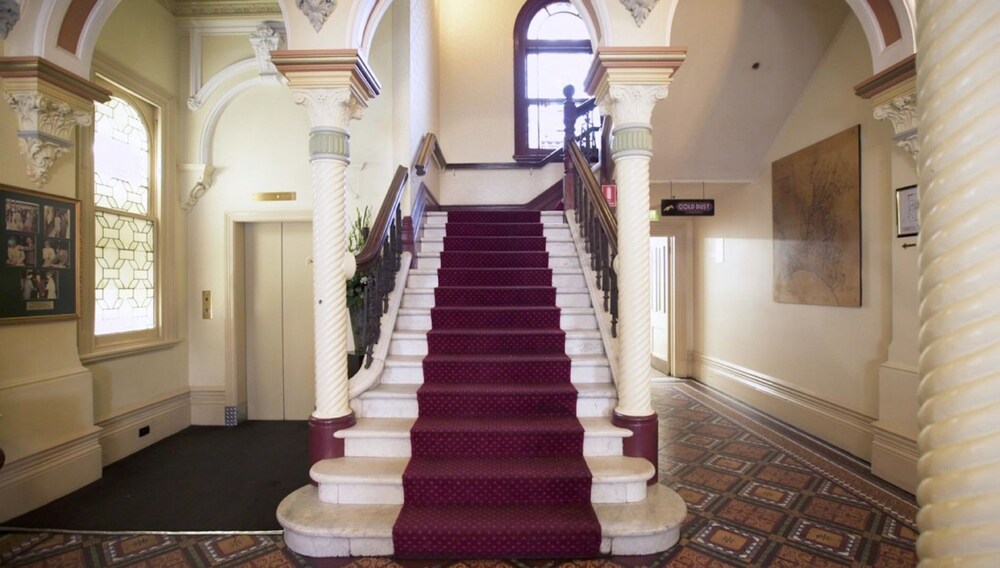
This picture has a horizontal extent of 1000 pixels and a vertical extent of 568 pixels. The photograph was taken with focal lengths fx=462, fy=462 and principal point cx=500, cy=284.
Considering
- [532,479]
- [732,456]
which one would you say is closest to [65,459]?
[532,479]

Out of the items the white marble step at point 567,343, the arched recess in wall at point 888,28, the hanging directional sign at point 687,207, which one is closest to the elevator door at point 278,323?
the white marble step at point 567,343

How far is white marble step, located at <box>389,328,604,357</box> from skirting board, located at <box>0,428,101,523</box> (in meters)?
2.39

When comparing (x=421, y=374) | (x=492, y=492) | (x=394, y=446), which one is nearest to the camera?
(x=492, y=492)

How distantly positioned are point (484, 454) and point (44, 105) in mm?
3699

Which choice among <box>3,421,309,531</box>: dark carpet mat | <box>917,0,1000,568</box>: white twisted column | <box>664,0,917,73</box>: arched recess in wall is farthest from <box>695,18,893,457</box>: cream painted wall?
<box>3,421,309,531</box>: dark carpet mat

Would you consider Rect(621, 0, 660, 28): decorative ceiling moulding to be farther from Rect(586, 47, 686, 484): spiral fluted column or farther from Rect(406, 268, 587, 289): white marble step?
Rect(406, 268, 587, 289): white marble step

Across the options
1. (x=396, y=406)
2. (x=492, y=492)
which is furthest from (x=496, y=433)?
(x=396, y=406)

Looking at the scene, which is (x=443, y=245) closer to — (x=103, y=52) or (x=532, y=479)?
(x=532, y=479)

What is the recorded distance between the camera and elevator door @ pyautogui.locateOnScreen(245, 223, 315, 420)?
16.6 ft

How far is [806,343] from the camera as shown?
4.46 m

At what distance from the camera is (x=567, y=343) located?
11.6 ft

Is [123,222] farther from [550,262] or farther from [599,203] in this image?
[599,203]

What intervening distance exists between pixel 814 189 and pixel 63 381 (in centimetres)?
633

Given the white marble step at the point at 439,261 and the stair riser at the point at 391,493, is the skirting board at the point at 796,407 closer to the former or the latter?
the stair riser at the point at 391,493
